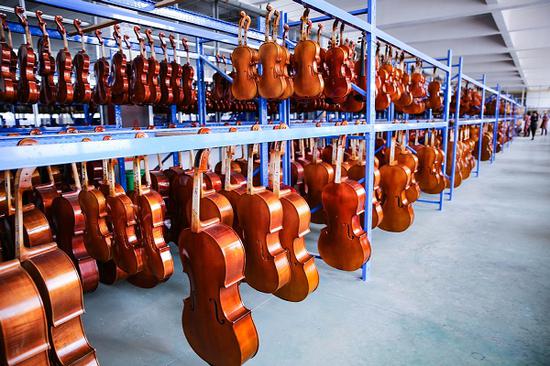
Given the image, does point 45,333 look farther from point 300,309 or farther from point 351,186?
point 351,186

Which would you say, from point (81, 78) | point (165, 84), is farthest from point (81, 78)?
point (165, 84)

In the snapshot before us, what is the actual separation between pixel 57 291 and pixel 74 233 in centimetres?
127

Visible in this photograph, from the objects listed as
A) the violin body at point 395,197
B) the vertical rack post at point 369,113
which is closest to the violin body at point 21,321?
the vertical rack post at point 369,113

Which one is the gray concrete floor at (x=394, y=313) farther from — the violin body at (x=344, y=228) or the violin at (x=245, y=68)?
the violin at (x=245, y=68)

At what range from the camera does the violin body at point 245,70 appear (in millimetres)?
2369

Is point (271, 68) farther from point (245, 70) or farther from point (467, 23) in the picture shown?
point (467, 23)

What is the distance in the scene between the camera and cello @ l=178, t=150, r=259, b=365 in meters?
1.59

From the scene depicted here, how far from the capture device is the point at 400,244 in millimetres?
3812

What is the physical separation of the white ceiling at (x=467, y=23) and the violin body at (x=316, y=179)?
4.48 m

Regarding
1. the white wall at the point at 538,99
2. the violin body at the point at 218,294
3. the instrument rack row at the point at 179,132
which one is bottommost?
the violin body at the point at 218,294

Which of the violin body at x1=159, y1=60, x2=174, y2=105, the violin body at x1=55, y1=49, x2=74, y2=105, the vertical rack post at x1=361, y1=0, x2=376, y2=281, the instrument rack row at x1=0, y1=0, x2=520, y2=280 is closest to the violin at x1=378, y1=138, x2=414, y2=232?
the instrument rack row at x1=0, y1=0, x2=520, y2=280

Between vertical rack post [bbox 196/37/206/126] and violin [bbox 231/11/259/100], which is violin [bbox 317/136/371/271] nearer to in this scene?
violin [bbox 231/11/259/100]

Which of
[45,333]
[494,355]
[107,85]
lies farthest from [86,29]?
[494,355]

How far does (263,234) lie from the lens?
199 centimetres
